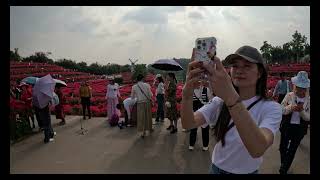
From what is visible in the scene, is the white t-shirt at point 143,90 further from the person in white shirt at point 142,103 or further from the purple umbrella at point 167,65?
the purple umbrella at point 167,65

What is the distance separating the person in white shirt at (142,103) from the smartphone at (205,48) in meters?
7.24

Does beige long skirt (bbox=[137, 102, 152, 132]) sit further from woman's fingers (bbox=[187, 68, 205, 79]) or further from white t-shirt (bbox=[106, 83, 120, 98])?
woman's fingers (bbox=[187, 68, 205, 79])

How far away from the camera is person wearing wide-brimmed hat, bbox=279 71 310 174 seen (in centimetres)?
552

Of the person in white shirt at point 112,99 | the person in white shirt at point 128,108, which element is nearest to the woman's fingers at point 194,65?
the person in white shirt at point 128,108

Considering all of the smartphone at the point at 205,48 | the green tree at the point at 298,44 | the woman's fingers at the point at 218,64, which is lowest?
the woman's fingers at the point at 218,64

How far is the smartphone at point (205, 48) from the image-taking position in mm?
1855

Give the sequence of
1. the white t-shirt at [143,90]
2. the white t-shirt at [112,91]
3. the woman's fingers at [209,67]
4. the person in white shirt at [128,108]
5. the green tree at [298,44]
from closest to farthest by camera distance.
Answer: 1. the woman's fingers at [209,67]
2. the white t-shirt at [143,90]
3. the person in white shirt at [128,108]
4. the white t-shirt at [112,91]
5. the green tree at [298,44]

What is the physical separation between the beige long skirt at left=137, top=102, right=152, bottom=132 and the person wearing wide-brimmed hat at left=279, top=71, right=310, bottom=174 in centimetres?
411

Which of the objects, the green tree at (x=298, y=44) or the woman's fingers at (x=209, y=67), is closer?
the woman's fingers at (x=209, y=67)

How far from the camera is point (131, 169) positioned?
6504mm

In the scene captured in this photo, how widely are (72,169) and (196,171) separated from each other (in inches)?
88.1

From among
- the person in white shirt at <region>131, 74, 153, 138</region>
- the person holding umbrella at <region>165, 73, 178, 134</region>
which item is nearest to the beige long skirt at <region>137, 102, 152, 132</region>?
the person in white shirt at <region>131, 74, 153, 138</region>
